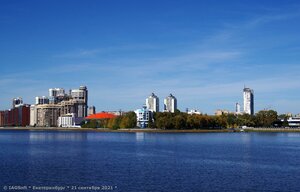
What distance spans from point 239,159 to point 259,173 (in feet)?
33.3

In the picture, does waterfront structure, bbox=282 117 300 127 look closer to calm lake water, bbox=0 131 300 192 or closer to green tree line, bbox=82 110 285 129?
green tree line, bbox=82 110 285 129

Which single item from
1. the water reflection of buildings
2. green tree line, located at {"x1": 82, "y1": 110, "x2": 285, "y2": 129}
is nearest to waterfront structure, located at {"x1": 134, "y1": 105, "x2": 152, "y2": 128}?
green tree line, located at {"x1": 82, "y1": 110, "x2": 285, "y2": 129}

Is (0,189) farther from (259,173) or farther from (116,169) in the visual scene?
(259,173)

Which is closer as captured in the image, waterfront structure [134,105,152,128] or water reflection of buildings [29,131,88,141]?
water reflection of buildings [29,131,88,141]

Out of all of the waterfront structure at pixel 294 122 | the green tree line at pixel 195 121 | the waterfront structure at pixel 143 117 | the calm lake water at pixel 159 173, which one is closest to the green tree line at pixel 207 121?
the green tree line at pixel 195 121

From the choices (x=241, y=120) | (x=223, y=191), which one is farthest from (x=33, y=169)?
(x=241, y=120)

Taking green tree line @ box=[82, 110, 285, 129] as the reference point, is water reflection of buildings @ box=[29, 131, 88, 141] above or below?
below

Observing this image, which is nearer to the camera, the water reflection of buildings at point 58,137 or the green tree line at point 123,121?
the water reflection of buildings at point 58,137

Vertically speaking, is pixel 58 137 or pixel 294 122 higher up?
pixel 294 122

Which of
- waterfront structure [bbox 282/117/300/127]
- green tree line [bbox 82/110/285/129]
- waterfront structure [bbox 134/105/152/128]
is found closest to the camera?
green tree line [bbox 82/110/285/129]

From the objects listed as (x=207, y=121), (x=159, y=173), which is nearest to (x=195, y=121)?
(x=207, y=121)

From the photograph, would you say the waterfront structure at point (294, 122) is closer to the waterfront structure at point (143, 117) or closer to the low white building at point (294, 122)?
the low white building at point (294, 122)

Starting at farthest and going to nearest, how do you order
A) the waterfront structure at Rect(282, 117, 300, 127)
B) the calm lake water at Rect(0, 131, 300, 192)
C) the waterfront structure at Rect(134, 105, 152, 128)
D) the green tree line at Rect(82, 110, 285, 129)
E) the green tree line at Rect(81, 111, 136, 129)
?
the waterfront structure at Rect(282, 117, 300, 127), the waterfront structure at Rect(134, 105, 152, 128), the green tree line at Rect(81, 111, 136, 129), the green tree line at Rect(82, 110, 285, 129), the calm lake water at Rect(0, 131, 300, 192)

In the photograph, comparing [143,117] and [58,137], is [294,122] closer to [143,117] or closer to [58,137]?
[143,117]
